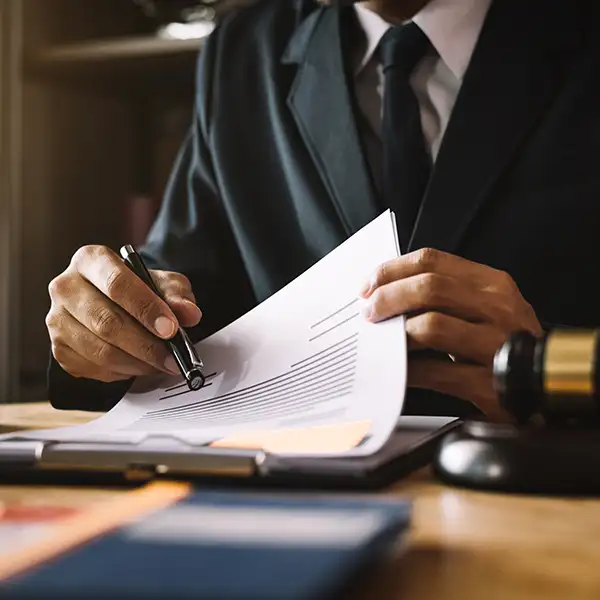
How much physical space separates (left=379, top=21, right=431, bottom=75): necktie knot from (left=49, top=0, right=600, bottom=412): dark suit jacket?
0.24ft

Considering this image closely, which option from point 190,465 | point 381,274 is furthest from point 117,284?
point 190,465

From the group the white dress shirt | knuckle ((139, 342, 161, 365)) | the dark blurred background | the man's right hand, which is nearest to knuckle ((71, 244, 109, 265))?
the man's right hand

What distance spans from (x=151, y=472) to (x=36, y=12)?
6.03 feet

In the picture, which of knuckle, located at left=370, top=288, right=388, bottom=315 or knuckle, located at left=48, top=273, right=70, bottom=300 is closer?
knuckle, located at left=370, top=288, right=388, bottom=315

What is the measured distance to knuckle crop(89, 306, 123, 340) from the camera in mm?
887

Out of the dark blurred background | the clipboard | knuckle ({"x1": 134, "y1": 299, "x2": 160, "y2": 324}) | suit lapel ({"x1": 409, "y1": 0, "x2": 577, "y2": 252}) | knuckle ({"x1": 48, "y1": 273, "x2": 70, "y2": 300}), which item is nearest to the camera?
the clipboard

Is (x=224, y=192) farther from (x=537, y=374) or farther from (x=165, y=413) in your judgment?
(x=537, y=374)

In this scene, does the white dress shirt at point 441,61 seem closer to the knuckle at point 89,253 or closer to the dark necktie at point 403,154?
the dark necktie at point 403,154

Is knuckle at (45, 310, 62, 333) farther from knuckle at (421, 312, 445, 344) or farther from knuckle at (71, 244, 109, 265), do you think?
knuckle at (421, 312, 445, 344)

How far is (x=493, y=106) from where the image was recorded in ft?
3.92

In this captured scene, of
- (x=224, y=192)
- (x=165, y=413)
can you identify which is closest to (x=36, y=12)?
(x=224, y=192)

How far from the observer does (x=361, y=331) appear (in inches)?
28.6

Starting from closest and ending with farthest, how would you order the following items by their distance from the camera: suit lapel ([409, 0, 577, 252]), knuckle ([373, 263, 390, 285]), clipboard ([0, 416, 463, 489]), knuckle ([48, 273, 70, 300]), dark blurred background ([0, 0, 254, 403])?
1. clipboard ([0, 416, 463, 489])
2. knuckle ([373, 263, 390, 285])
3. knuckle ([48, 273, 70, 300])
4. suit lapel ([409, 0, 577, 252])
5. dark blurred background ([0, 0, 254, 403])

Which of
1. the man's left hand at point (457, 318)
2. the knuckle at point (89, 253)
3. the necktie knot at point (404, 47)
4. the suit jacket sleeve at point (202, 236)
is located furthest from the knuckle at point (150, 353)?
the necktie knot at point (404, 47)
